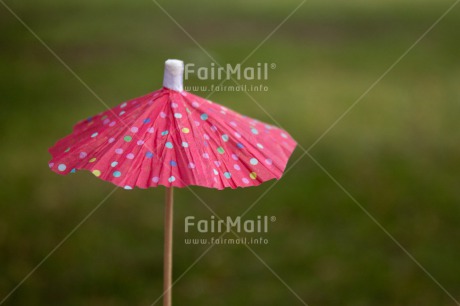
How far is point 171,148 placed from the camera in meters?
1.72

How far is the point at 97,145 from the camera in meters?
1.79

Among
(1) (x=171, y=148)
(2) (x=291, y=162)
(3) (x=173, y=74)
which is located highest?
(2) (x=291, y=162)

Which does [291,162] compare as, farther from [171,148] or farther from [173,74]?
[171,148]

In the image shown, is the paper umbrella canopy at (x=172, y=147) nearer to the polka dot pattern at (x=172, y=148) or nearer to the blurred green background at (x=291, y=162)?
the polka dot pattern at (x=172, y=148)

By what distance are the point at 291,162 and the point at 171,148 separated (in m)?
2.77

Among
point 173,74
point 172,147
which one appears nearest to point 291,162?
point 173,74

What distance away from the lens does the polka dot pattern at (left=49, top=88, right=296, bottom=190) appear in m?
1.67

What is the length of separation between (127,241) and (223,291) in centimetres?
63

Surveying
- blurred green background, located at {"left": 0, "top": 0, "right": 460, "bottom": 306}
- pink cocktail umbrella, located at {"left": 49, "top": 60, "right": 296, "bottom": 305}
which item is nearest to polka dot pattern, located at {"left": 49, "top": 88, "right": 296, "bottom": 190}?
pink cocktail umbrella, located at {"left": 49, "top": 60, "right": 296, "bottom": 305}

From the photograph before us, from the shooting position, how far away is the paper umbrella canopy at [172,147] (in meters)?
1.67

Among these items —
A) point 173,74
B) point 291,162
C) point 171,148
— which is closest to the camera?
point 171,148

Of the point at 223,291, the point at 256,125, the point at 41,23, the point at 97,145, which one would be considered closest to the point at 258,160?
the point at 256,125

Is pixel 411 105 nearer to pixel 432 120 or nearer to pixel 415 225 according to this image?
pixel 432 120

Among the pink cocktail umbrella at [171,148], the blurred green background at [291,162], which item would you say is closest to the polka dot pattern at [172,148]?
the pink cocktail umbrella at [171,148]
